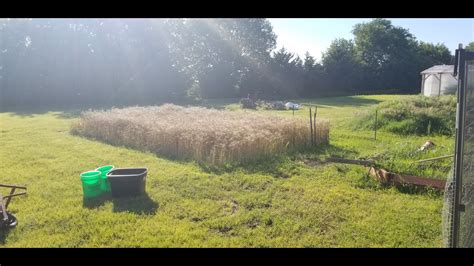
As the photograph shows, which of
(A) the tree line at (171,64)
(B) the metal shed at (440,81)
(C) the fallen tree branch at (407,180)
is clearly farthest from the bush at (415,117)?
(A) the tree line at (171,64)

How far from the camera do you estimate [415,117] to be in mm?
11852

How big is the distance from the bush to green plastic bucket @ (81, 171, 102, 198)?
9855 mm

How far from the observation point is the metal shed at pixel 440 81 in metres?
22.3

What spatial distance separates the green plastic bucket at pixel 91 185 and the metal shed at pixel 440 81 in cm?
2357

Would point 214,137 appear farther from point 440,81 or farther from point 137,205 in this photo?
point 440,81

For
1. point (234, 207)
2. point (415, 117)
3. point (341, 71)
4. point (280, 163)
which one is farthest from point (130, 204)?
point (341, 71)

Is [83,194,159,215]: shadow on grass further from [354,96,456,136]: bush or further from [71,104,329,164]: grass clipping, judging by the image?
[354,96,456,136]: bush

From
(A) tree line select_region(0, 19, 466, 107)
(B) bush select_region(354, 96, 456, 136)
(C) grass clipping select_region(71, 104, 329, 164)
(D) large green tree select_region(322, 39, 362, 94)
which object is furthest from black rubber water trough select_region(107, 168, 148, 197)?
(D) large green tree select_region(322, 39, 362, 94)

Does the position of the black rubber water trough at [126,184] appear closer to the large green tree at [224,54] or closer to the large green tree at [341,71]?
the large green tree at [224,54]

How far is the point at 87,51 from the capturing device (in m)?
26.1

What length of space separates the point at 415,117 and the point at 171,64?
21.5 metres

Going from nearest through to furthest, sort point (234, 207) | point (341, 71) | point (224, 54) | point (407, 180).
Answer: point (234, 207) → point (407, 180) → point (224, 54) → point (341, 71)

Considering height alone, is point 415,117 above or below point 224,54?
below
